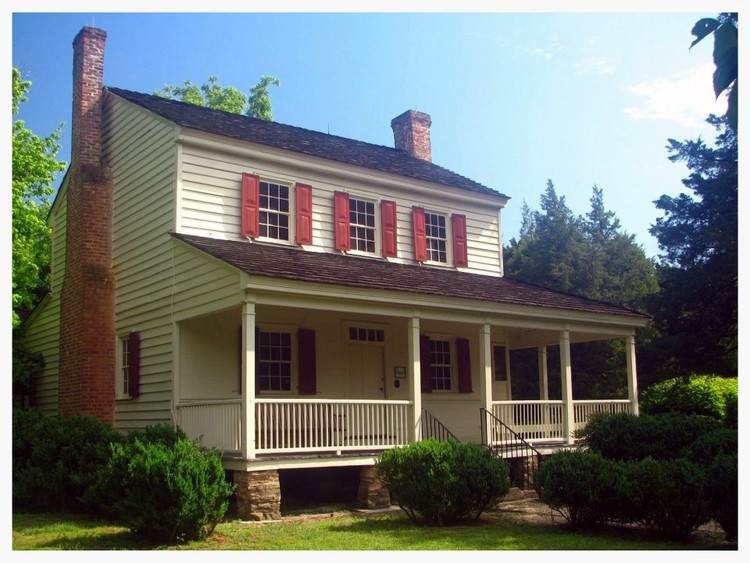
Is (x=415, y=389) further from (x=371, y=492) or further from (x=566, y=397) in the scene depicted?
(x=566, y=397)

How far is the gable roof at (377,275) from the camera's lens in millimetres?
13344

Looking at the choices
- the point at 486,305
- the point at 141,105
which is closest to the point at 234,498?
the point at 486,305

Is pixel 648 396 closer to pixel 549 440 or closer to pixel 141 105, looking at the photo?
pixel 549 440

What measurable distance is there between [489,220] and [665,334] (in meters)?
9.11

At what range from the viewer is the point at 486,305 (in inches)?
615

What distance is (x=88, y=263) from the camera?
16812 millimetres

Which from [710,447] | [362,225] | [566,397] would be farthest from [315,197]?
[710,447]

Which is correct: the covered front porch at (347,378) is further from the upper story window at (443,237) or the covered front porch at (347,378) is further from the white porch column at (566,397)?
the upper story window at (443,237)

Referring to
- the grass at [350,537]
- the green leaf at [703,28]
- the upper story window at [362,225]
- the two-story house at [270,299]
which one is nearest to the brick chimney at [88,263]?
the two-story house at [270,299]

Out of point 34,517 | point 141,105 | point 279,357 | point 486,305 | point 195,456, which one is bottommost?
point 34,517

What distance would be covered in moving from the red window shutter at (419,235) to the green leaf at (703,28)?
14.1 meters

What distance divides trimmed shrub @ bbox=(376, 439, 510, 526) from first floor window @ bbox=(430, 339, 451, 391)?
6.53m

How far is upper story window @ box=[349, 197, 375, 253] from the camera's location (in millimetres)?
17797

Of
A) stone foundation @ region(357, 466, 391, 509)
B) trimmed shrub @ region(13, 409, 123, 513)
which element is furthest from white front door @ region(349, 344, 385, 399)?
trimmed shrub @ region(13, 409, 123, 513)
